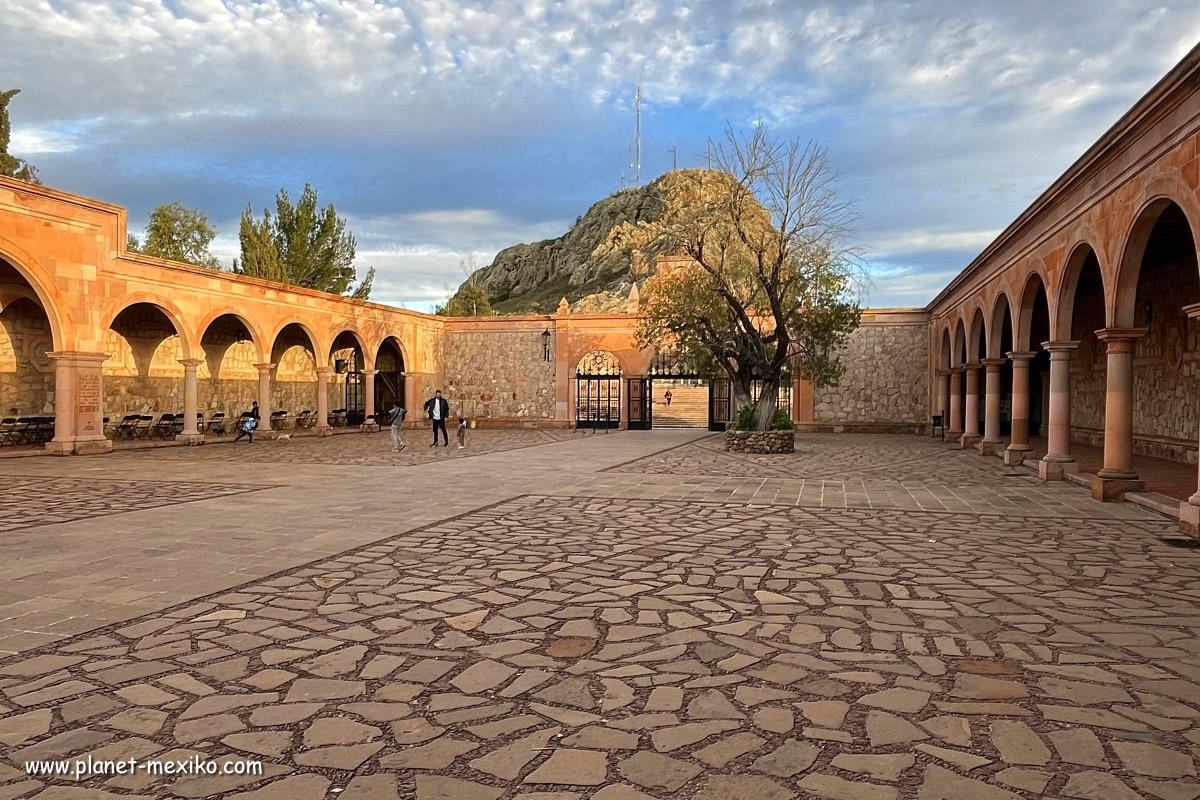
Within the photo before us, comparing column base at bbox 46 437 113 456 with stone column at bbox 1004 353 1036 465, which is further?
column base at bbox 46 437 113 456

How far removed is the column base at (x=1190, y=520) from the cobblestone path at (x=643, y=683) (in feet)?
4.85

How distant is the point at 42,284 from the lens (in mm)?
15836

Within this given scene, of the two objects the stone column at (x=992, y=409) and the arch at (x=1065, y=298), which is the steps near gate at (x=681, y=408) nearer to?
the stone column at (x=992, y=409)

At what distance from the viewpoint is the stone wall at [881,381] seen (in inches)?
Result: 1093

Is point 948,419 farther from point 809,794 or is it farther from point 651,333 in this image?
point 809,794

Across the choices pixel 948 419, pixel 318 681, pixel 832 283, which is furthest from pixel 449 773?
pixel 948 419

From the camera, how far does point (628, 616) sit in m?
4.62

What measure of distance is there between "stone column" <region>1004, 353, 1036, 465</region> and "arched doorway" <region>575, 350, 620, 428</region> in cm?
1666

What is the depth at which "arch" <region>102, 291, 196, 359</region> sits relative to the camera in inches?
683

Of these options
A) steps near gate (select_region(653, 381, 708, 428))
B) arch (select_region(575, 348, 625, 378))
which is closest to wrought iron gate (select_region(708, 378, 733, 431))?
arch (select_region(575, 348, 625, 378))

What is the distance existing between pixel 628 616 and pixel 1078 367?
1901 cm

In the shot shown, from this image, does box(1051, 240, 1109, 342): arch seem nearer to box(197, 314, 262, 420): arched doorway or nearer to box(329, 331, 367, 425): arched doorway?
box(197, 314, 262, 420): arched doorway

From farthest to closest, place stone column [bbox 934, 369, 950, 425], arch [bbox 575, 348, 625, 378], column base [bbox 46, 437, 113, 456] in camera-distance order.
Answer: arch [bbox 575, 348, 625, 378] → stone column [bbox 934, 369, 950, 425] → column base [bbox 46, 437, 113, 456]

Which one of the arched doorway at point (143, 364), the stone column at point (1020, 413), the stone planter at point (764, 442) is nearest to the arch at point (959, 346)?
the stone planter at point (764, 442)
